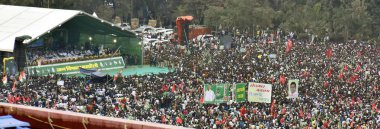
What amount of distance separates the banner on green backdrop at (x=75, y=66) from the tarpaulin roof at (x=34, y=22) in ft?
5.95

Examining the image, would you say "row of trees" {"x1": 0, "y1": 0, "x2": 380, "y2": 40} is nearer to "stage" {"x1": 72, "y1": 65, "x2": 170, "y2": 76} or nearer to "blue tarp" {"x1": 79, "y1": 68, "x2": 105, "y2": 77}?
"stage" {"x1": 72, "y1": 65, "x2": 170, "y2": 76}

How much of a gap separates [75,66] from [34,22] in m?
4.15

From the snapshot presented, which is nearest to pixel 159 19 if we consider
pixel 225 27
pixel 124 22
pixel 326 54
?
pixel 124 22

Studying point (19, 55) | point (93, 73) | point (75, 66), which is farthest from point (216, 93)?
point (75, 66)

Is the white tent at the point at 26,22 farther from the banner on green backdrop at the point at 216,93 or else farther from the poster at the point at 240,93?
the poster at the point at 240,93

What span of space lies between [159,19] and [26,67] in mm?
33197

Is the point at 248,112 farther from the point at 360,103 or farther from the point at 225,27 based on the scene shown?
the point at 225,27

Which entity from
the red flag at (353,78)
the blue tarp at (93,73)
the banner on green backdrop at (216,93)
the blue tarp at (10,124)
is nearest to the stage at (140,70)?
the blue tarp at (93,73)

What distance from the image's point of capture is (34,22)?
4053 cm

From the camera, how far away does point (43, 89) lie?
2875cm

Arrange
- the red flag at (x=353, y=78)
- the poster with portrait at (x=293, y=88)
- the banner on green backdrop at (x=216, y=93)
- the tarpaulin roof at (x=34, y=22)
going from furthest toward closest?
1. the tarpaulin roof at (x=34, y=22)
2. the red flag at (x=353, y=78)
3. the poster with portrait at (x=293, y=88)
4. the banner on green backdrop at (x=216, y=93)

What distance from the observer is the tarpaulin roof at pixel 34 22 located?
3829 cm

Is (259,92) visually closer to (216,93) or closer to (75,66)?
(216,93)

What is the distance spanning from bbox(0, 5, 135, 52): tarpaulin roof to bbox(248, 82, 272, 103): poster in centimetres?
1554
